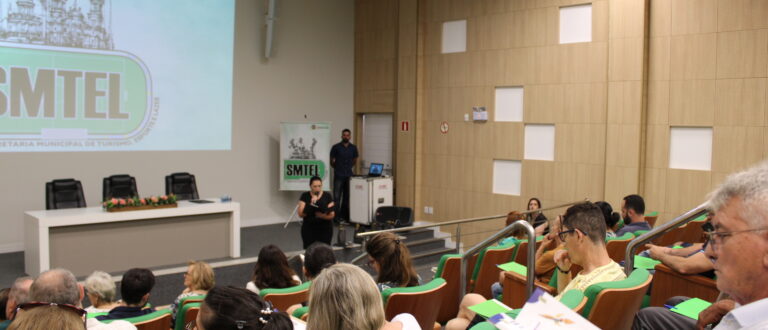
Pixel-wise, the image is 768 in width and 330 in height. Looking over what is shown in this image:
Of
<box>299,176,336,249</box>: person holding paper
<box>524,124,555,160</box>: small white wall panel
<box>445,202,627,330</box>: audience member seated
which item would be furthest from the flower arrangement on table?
<box>445,202,627,330</box>: audience member seated

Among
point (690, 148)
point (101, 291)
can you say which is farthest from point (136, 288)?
point (690, 148)

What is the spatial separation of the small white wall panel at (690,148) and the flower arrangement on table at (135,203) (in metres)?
6.46

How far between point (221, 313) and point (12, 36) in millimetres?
8026

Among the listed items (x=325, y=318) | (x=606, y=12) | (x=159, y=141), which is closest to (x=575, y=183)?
(x=606, y=12)

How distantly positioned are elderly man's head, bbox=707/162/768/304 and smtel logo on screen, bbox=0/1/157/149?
357 inches

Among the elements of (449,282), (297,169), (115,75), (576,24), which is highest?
(576,24)

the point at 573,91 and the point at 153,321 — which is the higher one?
the point at 573,91

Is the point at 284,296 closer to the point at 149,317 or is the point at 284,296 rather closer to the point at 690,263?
the point at 149,317

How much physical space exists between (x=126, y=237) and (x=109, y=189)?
1.07 metres

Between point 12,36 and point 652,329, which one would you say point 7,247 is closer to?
point 12,36

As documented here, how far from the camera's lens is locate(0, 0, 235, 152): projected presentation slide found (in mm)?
8609

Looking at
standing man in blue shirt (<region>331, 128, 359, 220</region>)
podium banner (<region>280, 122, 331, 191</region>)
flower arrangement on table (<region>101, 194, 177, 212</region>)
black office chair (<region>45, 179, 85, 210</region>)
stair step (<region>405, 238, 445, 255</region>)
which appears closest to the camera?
flower arrangement on table (<region>101, 194, 177, 212</region>)

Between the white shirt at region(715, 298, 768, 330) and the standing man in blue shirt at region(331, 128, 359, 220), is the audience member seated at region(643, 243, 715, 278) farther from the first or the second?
the standing man in blue shirt at region(331, 128, 359, 220)

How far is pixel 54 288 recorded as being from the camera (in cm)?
326
